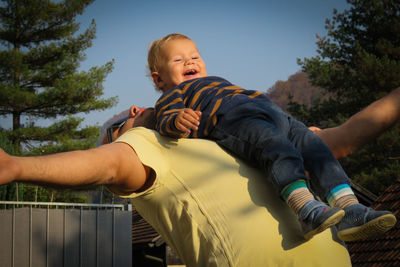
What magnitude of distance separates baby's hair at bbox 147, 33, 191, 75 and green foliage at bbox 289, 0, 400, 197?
14.3 m

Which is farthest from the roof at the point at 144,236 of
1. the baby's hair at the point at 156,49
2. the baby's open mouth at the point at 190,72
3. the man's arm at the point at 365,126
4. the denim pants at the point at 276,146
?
the denim pants at the point at 276,146

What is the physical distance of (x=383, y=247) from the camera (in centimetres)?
712

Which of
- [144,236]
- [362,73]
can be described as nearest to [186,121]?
[144,236]

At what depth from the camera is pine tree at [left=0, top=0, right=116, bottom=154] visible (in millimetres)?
16497

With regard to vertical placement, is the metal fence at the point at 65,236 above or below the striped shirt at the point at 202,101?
below

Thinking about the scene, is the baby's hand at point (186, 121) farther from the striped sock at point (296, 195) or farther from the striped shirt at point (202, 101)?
the striped sock at point (296, 195)

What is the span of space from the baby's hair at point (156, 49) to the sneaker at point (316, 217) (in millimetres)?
997

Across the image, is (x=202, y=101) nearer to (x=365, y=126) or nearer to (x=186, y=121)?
(x=186, y=121)

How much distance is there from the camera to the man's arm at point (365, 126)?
1684 millimetres

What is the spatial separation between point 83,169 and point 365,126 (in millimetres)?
1023

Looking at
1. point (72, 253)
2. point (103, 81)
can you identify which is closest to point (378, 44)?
point (103, 81)

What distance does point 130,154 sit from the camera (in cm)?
132

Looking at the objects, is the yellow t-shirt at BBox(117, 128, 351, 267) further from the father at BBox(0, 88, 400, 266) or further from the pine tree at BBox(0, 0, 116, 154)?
the pine tree at BBox(0, 0, 116, 154)

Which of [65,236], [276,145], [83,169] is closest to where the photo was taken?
[83,169]
